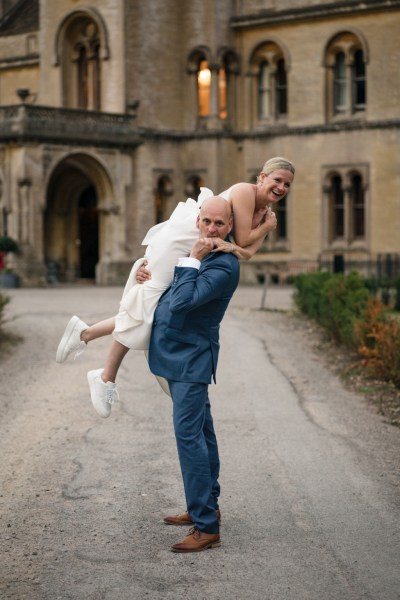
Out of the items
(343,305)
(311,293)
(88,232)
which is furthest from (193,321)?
(88,232)

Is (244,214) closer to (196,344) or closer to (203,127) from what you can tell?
(196,344)

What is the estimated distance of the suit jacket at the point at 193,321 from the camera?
6398 millimetres

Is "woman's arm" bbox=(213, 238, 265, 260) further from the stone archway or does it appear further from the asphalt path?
the stone archway

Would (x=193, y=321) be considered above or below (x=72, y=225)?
below

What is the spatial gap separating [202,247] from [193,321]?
1.45ft

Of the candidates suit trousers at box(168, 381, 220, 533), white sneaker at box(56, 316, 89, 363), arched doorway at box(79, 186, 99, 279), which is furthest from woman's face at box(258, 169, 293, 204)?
arched doorway at box(79, 186, 99, 279)

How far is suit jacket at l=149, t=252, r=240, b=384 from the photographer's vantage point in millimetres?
6398

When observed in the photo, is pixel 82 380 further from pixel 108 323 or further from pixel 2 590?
pixel 2 590

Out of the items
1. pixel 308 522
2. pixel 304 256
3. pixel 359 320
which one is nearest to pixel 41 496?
pixel 308 522

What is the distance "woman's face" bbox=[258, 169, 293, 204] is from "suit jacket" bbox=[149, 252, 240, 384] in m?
0.45

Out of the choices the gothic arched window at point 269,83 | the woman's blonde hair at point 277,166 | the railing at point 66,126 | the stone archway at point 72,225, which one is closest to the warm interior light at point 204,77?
the gothic arched window at point 269,83

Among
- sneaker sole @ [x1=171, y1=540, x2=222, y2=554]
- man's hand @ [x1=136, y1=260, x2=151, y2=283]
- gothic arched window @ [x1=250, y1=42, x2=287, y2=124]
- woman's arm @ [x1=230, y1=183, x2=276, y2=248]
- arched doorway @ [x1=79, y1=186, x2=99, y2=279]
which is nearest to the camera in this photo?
sneaker sole @ [x1=171, y1=540, x2=222, y2=554]

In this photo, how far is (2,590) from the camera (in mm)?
5574

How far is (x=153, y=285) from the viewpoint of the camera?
6.69 metres
